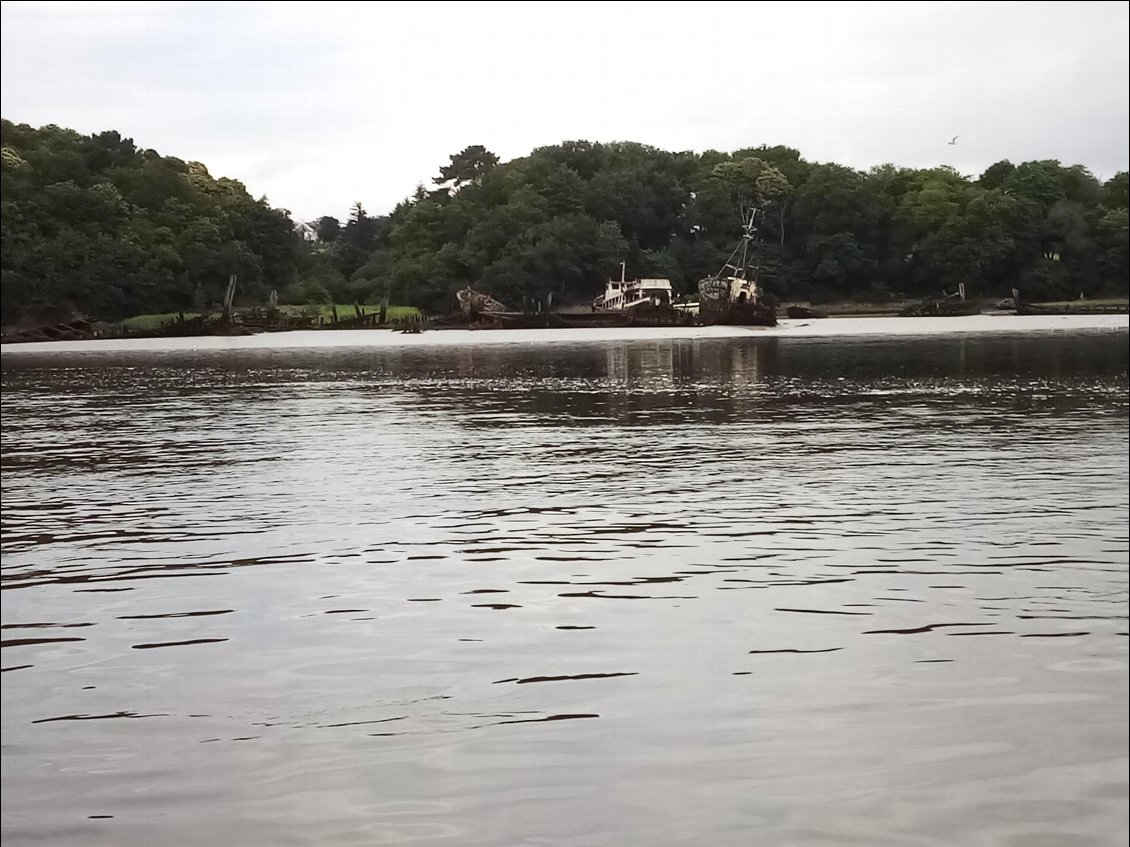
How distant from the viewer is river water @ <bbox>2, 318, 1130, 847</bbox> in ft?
20.0

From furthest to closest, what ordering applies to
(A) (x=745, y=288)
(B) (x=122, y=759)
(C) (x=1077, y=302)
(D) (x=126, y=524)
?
1. (C) (x=1077, y=302)
2. (A) (x=745, y=288)
3. (D) (x=126, y=524)
4. (B) (x=122, y=759)

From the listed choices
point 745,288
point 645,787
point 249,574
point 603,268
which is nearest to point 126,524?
point 249,574

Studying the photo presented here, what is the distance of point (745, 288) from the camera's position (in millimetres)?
105188

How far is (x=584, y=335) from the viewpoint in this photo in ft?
319

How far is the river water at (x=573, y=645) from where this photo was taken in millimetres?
6086

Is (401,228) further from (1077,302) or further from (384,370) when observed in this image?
(384,370)

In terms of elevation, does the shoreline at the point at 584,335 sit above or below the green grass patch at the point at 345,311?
below

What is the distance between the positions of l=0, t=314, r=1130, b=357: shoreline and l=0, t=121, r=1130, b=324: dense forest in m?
11.8

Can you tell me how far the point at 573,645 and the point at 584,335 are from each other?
89070 millimetres

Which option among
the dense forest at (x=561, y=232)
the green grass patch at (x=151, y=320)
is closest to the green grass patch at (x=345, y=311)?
the dense forest at (x=561, y=232)

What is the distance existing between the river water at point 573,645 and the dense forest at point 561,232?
109 metres

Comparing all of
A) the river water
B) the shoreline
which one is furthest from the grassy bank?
the river water

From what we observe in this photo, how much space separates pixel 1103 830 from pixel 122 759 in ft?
16.2

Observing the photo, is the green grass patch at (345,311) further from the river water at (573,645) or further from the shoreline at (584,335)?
the river water at (573,645)
